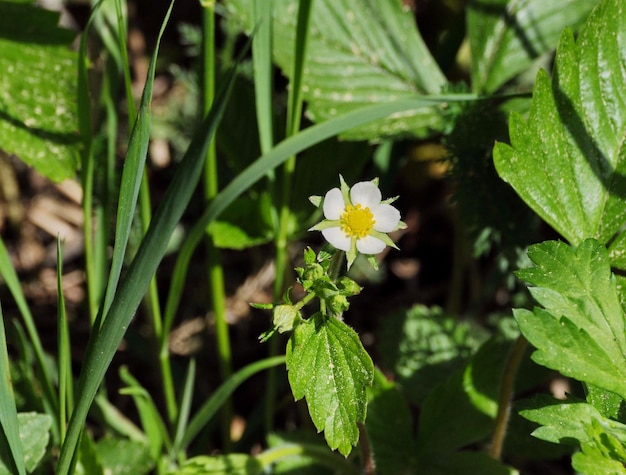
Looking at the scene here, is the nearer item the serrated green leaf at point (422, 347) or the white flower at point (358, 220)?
the white flower at point (358, 220)

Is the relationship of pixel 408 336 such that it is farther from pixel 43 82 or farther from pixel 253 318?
pixel 43 82

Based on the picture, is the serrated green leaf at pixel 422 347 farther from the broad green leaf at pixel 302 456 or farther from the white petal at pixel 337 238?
the white petal at pixel 337 238

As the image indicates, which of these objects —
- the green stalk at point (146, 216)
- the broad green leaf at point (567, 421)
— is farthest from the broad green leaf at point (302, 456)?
the broad green leaf at point (567, 421)

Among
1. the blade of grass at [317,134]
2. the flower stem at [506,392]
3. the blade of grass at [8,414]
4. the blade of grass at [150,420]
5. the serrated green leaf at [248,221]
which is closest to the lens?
the blade of grass at [8,414]

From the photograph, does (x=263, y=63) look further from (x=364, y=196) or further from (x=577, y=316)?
(x=577, y=316)

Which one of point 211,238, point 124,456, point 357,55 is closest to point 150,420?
point 124,456

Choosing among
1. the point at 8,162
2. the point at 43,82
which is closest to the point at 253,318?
the point at 8,162

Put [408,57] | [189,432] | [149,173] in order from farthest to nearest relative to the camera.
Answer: [149,173], [408,57], [189,432]
